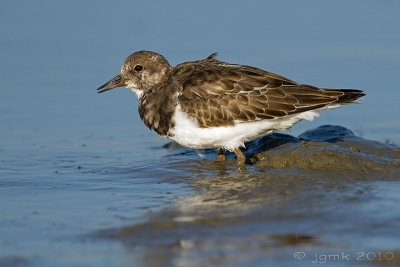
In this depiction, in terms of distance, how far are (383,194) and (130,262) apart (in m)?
2.65

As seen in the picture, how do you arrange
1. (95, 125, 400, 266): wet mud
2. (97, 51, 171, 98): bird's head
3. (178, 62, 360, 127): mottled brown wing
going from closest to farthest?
(95, 125, 400, 266): wet mud < (178, 62, 360, 127): mottled brown wing < (97, 51, 171, 98): bird's head

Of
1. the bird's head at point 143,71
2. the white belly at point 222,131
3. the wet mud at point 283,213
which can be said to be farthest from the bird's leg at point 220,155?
the bird's head at point 143,71

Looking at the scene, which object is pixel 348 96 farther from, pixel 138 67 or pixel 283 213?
pixel 138 67

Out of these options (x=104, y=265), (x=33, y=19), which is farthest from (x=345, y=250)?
(x=33, y=19)

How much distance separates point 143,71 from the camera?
854 cm

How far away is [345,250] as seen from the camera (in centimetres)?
504

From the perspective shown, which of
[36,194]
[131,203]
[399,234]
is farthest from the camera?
[36,194]

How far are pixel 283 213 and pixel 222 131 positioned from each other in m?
1.96

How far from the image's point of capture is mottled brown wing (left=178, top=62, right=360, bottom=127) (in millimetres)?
7707

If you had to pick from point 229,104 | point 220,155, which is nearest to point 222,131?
point 229,104

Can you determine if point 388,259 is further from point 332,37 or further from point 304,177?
point 332,37

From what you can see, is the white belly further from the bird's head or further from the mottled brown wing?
the bird's head

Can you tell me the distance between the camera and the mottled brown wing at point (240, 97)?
7707mm

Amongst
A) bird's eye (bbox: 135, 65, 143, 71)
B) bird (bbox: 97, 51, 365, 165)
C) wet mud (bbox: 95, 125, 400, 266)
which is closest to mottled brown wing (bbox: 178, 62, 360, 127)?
bird (bbox: 97, 51, 365, 165)
